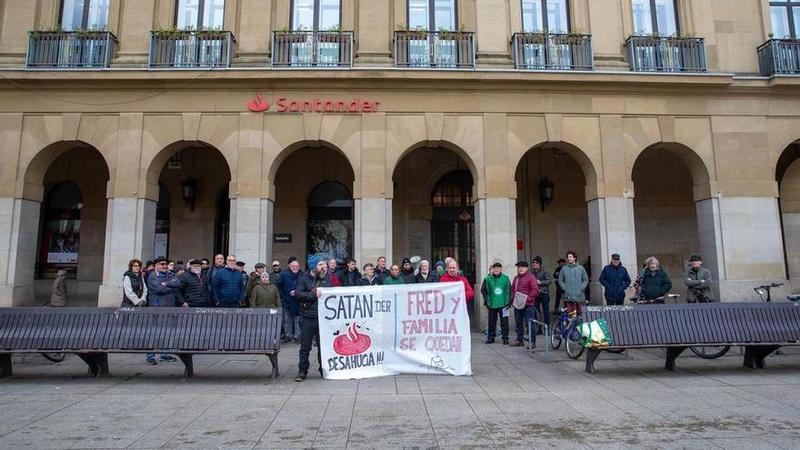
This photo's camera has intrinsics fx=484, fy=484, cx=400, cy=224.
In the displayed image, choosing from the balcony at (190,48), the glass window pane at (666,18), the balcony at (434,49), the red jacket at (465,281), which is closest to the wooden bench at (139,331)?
the red jacket at (465,281)

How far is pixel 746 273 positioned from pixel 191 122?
658 inches

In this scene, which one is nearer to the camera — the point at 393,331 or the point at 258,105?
the point at 393,331

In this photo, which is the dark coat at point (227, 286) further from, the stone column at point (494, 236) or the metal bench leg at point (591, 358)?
the metal bench leg at point (591, 358)

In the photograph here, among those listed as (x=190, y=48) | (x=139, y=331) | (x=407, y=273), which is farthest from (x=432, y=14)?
(x=139, y=331)

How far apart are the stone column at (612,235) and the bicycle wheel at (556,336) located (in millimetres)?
3312

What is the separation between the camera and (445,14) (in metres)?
15.2

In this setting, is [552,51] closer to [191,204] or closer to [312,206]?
[312,206]

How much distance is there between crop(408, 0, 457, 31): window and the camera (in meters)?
15.1

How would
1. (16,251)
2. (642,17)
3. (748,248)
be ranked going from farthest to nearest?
(642,17)
(748,248)
(16,251)

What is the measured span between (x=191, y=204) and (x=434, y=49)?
9761 millimetres

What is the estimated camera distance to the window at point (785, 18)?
15.6 m

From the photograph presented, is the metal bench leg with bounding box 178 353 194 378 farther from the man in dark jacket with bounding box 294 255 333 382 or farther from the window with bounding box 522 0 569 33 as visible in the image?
the window with bounding box 522 0 569 33

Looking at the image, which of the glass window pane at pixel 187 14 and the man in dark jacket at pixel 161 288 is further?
the glass window pane at pixel 187 14

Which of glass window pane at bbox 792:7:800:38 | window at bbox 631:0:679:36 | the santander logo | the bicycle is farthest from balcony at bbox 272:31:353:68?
glass window pane at bbox 792:7:800:38
